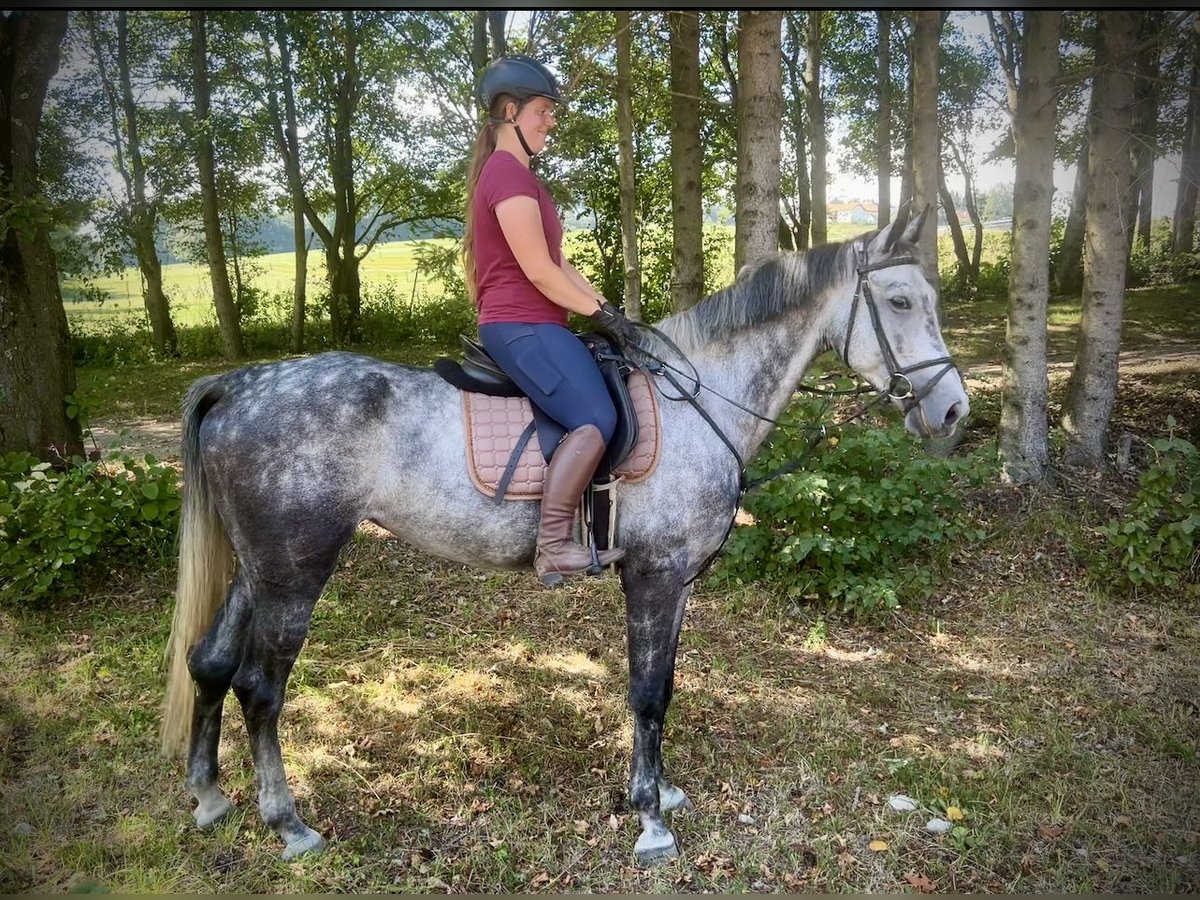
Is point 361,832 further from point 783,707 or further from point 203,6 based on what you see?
point 203,6

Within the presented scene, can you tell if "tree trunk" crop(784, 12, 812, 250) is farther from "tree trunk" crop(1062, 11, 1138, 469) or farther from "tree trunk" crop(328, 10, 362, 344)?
"tree trunk" crop(328, 10, 362, 344)

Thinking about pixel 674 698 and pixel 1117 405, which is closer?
pixel 674 698

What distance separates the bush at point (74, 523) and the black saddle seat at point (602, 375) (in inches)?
110

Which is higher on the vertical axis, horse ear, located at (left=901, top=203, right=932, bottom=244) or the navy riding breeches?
horse ear, located at (left=901, top=203, right=932, bottom=244)

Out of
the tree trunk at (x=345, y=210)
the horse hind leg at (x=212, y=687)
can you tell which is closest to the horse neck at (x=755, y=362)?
the horse hind leg at (x=212, y=687)

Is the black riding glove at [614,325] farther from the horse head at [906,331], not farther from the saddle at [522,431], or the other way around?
the horse head at [906,331]

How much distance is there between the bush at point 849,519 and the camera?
4.57 m

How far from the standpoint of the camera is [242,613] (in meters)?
2.92

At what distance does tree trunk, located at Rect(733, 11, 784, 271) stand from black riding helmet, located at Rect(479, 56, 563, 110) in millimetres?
2298

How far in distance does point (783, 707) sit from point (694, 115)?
5.63 metres

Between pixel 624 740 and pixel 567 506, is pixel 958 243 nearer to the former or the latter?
pixel 624 740

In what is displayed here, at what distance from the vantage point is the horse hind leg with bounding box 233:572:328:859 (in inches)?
108

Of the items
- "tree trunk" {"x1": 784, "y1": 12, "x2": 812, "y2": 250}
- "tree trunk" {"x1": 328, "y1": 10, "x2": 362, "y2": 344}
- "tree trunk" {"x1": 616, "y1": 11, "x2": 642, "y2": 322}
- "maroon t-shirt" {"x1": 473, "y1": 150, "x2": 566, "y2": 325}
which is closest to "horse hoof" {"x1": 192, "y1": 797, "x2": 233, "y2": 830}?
"maroon t-shirt" {"x1": 473, "y1": 150, "x2": 566, "y2": 325}

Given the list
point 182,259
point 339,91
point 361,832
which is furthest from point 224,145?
point 361,832
